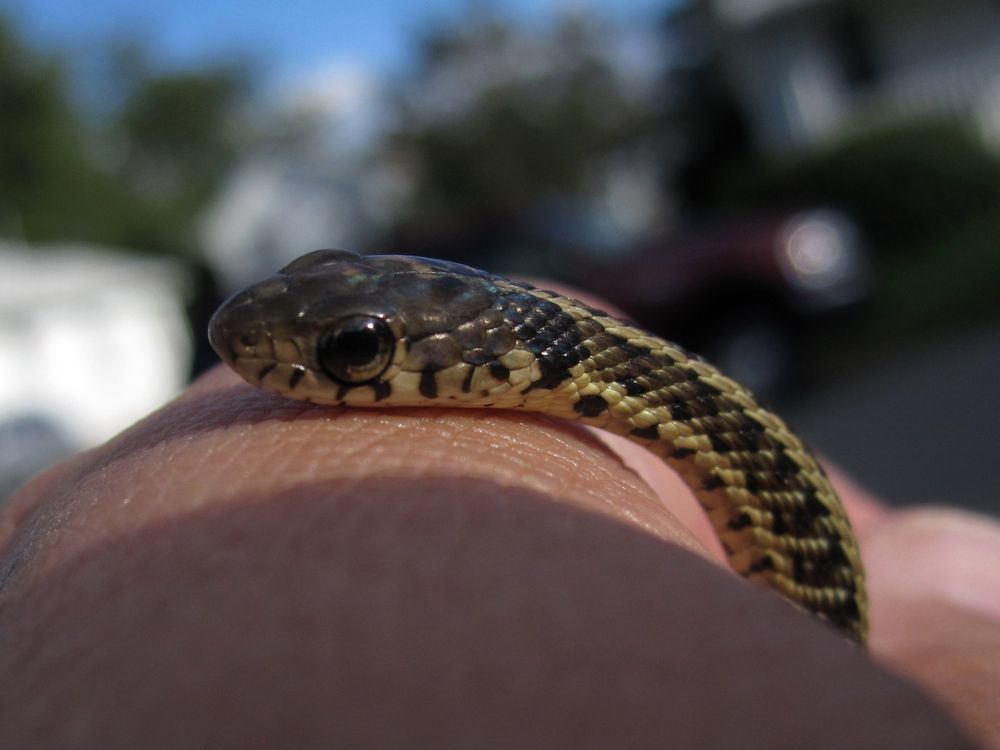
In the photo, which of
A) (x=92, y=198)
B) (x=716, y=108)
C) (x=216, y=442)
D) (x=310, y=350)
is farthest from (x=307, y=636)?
(x=92, y=198)

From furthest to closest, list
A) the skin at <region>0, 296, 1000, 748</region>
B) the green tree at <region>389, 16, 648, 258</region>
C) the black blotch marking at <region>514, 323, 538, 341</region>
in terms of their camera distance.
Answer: the green tree at <region>389, 16, 648, 258</region>, the black blotch marking at <region>514, 323, 538, 341</region>, the skin at <region>0, 296, 1000, 748</region>

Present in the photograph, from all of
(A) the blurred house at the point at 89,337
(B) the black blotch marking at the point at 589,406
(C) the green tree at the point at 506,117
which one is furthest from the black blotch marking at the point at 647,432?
(C) the green tree at the point at 506,117

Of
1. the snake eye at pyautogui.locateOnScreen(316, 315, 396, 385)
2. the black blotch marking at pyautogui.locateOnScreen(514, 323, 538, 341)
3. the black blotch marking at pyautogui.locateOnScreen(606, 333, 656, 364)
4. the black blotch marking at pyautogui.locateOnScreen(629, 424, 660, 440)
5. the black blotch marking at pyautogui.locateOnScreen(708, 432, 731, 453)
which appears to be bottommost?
the black blotch marking at pyautogui.locateOnScreen(708, 432, 731, 453)

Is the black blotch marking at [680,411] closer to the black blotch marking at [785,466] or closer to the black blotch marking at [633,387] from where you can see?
the black blotch marking at [633,387]

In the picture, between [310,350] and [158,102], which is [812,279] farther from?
[158,102]

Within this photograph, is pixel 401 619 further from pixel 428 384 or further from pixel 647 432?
pixel 647 432

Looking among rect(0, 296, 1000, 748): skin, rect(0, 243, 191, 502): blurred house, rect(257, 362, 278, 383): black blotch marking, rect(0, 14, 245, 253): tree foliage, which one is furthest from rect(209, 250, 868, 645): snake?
rect(0, 14, 245, 253): tree foliage

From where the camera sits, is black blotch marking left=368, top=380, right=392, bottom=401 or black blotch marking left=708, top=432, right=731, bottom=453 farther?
black blotch marking left=708, top=432, right=731, bottom=453

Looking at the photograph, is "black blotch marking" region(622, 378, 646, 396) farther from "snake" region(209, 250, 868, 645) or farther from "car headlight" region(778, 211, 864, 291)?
"car headlight" region(778, 211, 864, 291)

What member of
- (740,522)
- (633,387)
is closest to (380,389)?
(633,387)

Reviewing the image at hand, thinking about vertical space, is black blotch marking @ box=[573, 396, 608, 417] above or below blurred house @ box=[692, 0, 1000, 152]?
above
